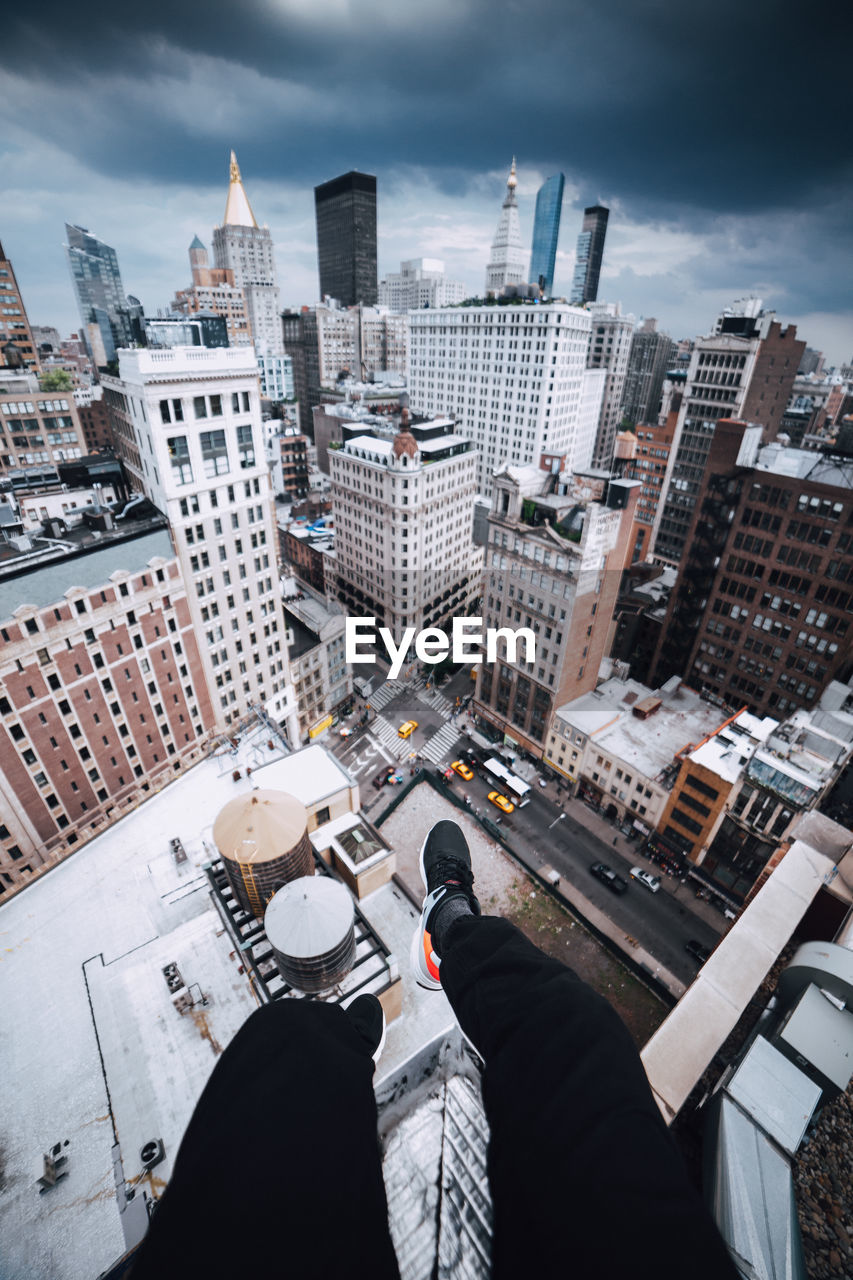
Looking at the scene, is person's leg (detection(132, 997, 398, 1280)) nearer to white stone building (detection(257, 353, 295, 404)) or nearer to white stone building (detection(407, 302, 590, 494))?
white stone building (detection(407, 302, 590, 494))

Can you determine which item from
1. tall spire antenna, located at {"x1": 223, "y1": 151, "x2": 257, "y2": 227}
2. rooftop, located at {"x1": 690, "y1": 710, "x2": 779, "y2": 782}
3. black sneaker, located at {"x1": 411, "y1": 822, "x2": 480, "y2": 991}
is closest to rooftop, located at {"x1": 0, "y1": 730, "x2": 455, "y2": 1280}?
black sneaker, located at {"x1": 411, "y1": 822, "x2": 480, "y2": 991}

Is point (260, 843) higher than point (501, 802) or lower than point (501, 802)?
higher

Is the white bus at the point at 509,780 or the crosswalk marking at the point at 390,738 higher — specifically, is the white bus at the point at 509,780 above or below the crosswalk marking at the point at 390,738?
above

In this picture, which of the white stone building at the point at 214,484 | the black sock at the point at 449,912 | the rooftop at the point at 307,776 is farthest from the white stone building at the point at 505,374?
the black sock at the point at 449,912

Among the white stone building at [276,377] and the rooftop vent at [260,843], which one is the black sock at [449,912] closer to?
the rooftop vent at [260,843]

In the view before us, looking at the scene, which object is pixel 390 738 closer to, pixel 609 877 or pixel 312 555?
pixel 609 877

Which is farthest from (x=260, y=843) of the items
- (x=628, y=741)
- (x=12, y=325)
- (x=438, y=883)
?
(x=12, y=325)

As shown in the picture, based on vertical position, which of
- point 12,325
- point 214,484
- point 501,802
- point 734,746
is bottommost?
point 501,802
